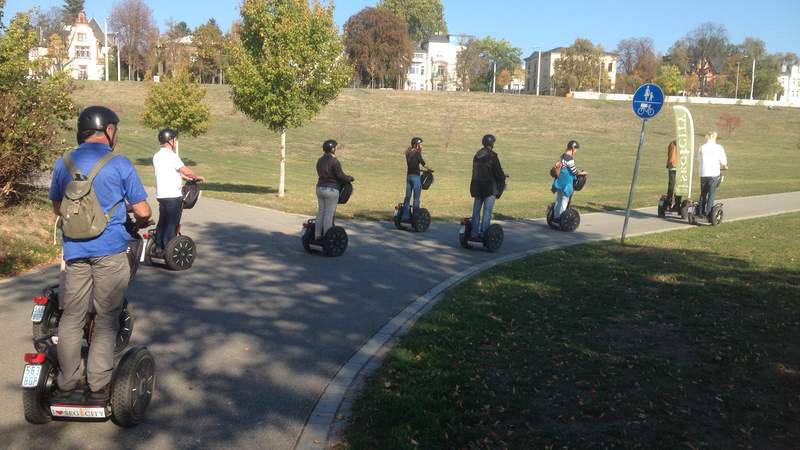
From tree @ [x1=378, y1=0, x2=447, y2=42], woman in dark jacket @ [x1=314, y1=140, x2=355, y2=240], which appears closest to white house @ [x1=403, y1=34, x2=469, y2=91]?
tree @ [x1=378, y1=0, x2=447, y2=42]

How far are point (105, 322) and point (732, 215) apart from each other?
56.8ft

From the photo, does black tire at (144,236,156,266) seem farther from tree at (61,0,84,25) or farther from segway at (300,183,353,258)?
tree at (61,0,84,25)

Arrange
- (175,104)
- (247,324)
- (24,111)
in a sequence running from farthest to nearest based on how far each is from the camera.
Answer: (175,104) < (24,111) < (247,324)

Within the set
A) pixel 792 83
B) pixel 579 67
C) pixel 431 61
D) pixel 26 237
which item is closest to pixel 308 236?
pixel 26 237

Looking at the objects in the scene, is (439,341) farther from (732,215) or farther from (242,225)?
(732,215)

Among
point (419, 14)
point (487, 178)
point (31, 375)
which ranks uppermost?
point (419, 14)

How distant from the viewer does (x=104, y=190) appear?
4.49m

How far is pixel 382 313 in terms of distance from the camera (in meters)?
7.89

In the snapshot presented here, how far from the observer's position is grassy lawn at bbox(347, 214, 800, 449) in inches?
186

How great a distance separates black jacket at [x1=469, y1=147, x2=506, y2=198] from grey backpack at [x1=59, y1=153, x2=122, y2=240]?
8177mm

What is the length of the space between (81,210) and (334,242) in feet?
22.1

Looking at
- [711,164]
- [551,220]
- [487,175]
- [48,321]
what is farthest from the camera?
[711,164]

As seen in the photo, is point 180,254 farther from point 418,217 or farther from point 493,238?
point 418,217

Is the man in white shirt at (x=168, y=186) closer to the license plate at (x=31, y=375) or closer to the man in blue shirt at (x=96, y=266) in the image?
the man in blue shirt at (x=96, y=266)
